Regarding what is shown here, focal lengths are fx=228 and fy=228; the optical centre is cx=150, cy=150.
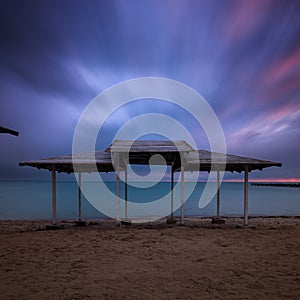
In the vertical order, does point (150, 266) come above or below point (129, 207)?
above

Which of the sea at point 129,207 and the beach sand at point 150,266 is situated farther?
the sea at point 129,207

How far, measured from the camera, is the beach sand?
11.6 feet

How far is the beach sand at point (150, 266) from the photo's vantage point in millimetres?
3545

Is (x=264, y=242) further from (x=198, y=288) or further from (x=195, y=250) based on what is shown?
(x=198, y=288)

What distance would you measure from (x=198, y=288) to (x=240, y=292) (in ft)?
2.07

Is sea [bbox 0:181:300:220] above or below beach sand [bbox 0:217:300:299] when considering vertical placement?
below

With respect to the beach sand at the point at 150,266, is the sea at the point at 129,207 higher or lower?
lower

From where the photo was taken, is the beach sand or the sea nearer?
the beach sand

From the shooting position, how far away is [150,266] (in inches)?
183

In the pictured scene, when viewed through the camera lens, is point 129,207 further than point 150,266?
Yes

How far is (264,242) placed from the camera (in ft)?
21.8

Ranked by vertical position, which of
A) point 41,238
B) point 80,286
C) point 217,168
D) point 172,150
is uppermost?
point 172,150

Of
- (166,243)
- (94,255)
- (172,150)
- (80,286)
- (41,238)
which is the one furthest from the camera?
(172,150)

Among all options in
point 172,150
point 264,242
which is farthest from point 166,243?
point 172,150
